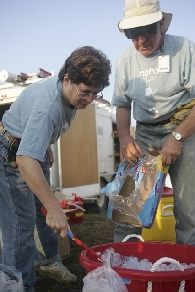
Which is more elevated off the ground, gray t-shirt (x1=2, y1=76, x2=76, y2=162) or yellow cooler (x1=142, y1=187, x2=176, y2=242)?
gray t-shirt (x1=2, y1=76, x2=76, y2=162)

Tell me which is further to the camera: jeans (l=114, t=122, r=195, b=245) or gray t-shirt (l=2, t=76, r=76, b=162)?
jeans (l=114, t=122, r=195, b=245)

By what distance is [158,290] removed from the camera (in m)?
1.57

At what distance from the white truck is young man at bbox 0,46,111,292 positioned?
327 cm

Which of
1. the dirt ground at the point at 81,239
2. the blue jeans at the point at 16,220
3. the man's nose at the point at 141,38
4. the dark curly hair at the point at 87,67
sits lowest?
the dirt ground at the point at 81,239

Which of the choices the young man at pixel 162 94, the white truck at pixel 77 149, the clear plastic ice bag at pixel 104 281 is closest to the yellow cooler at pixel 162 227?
the young man at pixel 162 94

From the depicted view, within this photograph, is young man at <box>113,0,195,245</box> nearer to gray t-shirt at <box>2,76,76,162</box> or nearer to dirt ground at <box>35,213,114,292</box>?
gray t-shirt at <box>2,76,76,162</box>

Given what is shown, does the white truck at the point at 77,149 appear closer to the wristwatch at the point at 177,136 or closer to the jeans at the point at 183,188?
the jeans at the point at 183,188

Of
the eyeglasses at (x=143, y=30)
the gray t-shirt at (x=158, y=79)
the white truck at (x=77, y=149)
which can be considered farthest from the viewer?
the white truck at (x=77, y=149)

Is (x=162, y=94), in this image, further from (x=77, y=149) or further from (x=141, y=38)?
(x=77, y=149)

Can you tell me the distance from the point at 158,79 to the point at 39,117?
952 millimetres

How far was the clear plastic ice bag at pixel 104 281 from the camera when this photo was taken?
155 centimetres

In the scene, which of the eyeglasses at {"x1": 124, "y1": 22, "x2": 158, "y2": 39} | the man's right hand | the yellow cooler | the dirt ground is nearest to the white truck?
the dirt ground

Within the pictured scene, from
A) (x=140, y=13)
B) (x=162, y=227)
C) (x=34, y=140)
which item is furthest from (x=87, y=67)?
(x=162, y=227)

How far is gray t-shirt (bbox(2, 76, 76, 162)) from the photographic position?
1867 mm
